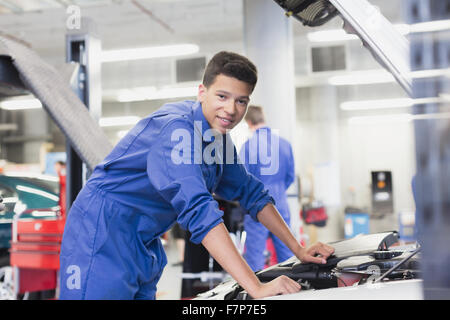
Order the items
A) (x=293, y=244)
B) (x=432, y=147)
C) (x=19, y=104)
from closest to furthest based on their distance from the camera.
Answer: (x=432, y=147), (x=293, y=244), (x=19, y=104)

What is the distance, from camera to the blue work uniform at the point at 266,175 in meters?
3.80

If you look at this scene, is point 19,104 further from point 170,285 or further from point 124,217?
point 124,217

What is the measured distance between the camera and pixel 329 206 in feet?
38.3

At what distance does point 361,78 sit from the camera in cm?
1098

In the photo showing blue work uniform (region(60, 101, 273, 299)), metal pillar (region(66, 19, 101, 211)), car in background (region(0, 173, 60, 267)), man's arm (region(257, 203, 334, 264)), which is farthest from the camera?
car in background (region(0, 173, 60, 267))

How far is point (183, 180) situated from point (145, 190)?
25 cm

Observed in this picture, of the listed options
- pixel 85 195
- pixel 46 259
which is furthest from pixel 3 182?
pixel 85 195

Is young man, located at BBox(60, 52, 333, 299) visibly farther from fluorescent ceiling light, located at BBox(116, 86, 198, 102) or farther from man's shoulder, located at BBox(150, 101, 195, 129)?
fluorescent ceiling light, located at BBox(116, 86, 198, 102)

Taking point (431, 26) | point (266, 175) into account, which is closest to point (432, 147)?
point (431, 26)

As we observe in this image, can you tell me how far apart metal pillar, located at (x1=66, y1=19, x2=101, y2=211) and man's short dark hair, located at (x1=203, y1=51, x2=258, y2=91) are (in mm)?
1391

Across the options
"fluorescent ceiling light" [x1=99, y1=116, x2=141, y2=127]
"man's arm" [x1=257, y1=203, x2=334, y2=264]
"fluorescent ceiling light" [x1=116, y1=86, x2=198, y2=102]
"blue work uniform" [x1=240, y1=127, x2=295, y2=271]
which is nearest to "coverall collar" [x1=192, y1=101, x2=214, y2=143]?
"man's arm" [x1=257, y1=203, x2=334, y2=264]

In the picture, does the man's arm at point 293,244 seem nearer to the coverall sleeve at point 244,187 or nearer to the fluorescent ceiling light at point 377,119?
the coverall sleeve at point 244,187

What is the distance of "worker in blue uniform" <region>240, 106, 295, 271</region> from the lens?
3.80 meters

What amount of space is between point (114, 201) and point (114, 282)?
237mm
